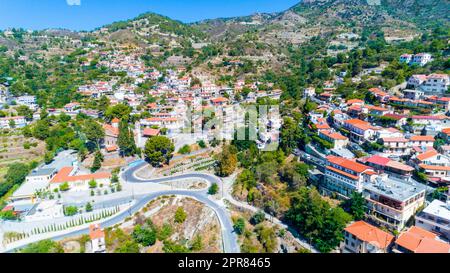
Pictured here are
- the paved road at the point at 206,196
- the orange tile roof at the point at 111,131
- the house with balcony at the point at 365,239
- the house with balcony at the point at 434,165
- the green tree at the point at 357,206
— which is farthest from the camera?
the orange tile roof at the point at 111,131

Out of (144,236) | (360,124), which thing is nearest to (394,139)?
(360,124)

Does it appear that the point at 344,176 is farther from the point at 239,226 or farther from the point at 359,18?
the point at 359,18

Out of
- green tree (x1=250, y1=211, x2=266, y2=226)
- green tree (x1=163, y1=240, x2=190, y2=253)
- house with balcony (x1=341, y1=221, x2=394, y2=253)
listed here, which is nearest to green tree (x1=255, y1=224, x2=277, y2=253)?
green tree (x1=250, y1=211, x2=266, y2=226)

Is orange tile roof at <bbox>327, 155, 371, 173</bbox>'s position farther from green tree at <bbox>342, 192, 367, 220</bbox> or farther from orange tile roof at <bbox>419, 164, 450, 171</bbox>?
orange tile roof at <bbox>419, 164, 450, 171</bbox>

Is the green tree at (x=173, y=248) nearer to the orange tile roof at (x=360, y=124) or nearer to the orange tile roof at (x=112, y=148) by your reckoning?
the orange tile roof at (x=112, y=148)

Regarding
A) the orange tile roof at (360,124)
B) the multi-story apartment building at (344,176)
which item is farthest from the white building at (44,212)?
the orange tile roof at (360,124)
